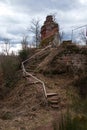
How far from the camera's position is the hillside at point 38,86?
1245cm

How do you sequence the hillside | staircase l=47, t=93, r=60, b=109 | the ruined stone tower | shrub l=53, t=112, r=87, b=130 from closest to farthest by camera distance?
shrub l=53, t=112, r=87, b=130 < the hillside < staircase l=47, t=93, r=60, b=109 < the ruined stone tower

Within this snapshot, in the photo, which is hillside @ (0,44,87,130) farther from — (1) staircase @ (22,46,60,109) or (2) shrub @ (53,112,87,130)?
(2) shrub @ (53,112,87,130)

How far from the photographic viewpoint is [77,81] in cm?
1655

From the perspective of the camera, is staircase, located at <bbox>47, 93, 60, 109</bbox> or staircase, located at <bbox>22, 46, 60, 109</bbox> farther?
staircase, located at <bbox>22, 46, 60, 109</bbox>

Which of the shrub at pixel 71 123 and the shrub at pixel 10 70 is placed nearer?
the shrub at pixel 71 123

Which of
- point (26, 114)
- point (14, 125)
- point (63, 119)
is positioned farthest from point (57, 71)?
point (63, 119)

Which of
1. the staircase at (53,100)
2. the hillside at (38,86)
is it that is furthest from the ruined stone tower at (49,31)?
the staircase at (53,100)

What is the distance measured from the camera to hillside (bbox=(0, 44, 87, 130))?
12453 millimetres

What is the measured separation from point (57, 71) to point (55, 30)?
244 inches

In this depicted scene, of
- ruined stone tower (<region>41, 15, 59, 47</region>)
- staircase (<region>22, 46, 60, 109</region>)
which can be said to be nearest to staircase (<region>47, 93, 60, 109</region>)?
staircase (<region>22, 46, 60, 109</region>)

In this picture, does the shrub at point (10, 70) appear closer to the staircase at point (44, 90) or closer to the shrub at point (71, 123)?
the staircase at point (44, 90)

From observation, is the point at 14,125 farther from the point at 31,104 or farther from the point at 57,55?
the point at 57,55

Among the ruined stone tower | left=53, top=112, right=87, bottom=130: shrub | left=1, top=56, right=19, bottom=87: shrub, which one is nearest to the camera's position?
left=53, top=112, right=87, bottom=130: shrub

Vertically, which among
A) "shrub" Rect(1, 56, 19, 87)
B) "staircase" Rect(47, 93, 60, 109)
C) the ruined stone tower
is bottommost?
"staircase" Rect(47, 93, 60, 109)
